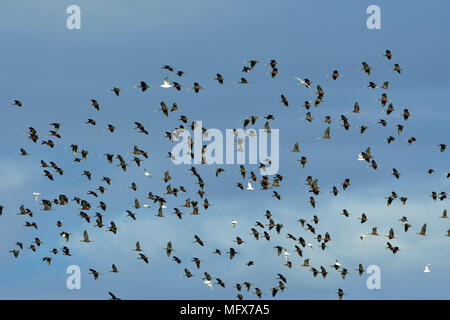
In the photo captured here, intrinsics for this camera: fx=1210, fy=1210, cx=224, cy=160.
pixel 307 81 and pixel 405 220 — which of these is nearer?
pixel 307 81

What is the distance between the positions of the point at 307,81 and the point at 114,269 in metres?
41.9

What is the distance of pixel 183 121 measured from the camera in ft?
603

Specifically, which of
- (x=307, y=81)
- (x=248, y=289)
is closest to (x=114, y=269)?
(x=248, y=289)

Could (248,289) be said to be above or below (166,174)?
below

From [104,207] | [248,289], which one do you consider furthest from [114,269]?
[248,289]
